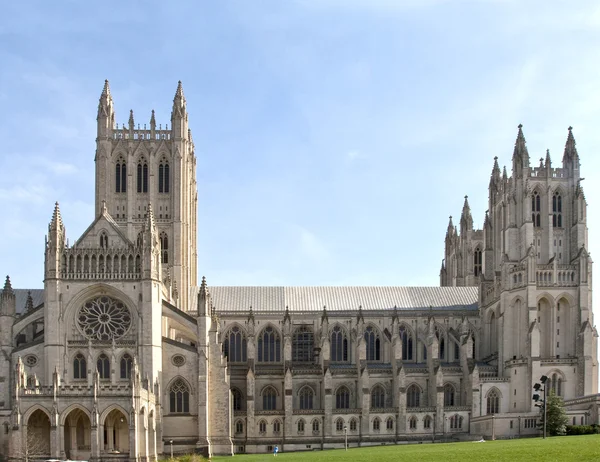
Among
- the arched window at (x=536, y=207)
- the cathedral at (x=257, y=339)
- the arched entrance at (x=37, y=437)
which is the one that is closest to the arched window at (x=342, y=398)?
the cathedral at (x=257, y=339)

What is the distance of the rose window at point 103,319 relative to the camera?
95.6m

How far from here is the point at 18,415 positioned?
8425 cm

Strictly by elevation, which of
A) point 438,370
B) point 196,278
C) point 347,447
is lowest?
point 347,447

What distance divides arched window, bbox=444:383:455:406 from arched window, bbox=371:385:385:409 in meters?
6.79

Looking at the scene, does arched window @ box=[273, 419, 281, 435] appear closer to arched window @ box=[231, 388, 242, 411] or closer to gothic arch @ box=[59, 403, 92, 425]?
arched window @ box=[231, 388, 242, 411]

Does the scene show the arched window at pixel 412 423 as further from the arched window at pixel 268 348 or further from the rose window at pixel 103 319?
the rose window at pixel 103 319

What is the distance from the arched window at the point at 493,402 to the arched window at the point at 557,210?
20386 millimetres

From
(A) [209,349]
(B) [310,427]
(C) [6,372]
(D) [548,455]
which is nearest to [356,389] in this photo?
(B) [310,427]

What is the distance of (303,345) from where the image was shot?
11744cm

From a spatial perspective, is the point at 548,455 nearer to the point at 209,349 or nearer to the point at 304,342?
the point at 209,349

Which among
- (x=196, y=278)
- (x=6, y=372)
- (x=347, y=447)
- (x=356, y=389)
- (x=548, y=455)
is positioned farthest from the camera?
(x=196, y=278)

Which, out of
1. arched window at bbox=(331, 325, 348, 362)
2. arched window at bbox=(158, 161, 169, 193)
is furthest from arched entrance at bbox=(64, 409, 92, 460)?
arched window at bbox=(158, 161, 169, 193)

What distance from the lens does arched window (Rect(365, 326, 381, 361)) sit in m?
117

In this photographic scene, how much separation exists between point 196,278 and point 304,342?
59.3ft
